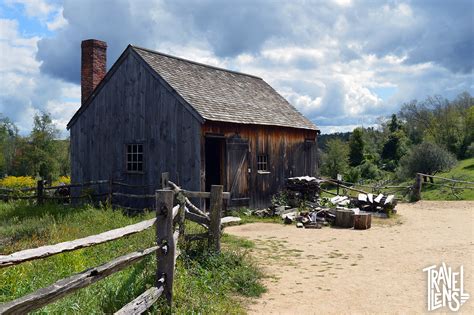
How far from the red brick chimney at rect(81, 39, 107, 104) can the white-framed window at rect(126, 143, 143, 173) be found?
3560mm

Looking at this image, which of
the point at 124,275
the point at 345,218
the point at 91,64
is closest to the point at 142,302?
the point at 124,275

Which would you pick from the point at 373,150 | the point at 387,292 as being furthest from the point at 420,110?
the point at 387,292

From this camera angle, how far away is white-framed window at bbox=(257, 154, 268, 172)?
17.1 meters

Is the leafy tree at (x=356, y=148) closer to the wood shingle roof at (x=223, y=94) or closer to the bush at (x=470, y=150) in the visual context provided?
the bush at (x=470, y=150)

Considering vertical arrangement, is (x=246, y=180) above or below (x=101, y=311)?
above

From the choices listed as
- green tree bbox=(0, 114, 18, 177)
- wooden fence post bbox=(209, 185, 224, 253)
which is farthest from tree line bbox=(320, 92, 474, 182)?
green tree bbox=(0, 114, 18, 177)

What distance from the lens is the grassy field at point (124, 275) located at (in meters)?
5.14

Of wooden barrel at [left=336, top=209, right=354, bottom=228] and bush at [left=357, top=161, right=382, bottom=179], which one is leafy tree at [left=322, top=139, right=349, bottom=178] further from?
wooden barrel at [left=336, top=209, right=354, bottom=228]

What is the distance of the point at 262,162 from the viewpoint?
17.3 m

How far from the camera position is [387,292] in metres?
6.96

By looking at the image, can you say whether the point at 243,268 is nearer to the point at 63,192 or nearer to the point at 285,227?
the point at 285,227

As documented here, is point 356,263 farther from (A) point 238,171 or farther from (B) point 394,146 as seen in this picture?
(B) point 394,146

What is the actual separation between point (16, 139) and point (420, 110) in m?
50.9

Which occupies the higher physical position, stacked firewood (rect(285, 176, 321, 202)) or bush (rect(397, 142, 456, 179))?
bush (rect(397, 142, 456, 179))
